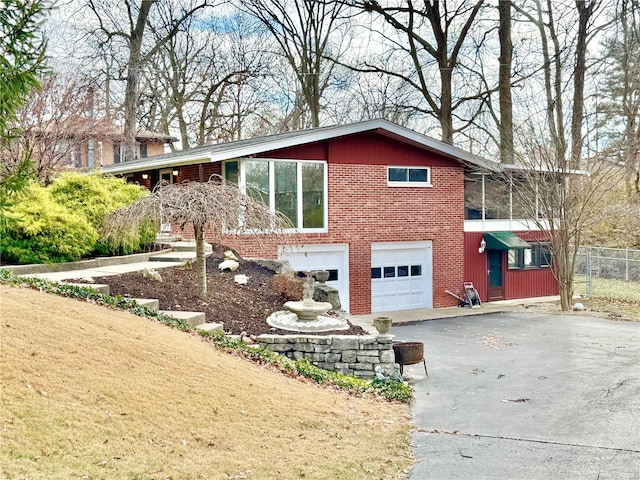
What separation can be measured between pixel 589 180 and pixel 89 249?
13.6 meters

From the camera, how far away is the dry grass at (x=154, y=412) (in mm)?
4004

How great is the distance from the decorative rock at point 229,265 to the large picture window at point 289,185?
8.36ft

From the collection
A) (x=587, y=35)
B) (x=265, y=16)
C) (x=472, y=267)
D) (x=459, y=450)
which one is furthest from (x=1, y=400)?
(x=265, y=16)

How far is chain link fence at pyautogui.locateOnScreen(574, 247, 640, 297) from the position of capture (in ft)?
70.8

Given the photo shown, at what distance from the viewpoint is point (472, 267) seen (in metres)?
18.0

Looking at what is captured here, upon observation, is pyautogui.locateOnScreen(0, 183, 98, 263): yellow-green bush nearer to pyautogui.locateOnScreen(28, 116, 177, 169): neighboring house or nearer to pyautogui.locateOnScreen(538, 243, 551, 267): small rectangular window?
pyautogui.locateOnScreen(28, 116, 177, 169): neighboring house

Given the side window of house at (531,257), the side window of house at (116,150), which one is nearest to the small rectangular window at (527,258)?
the side window of house at (531,257)

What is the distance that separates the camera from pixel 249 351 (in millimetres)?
7680

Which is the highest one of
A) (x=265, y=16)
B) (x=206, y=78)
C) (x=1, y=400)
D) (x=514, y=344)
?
(x=265, y=16)

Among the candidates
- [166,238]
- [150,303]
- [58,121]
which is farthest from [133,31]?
[150,303]

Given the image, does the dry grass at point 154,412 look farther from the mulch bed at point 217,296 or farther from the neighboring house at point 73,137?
the neighboring house at point 73,137

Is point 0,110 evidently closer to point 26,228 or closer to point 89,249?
point 26,228

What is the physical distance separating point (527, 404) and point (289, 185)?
8.94 meters

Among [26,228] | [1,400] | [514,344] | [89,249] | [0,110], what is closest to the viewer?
[1,400]
